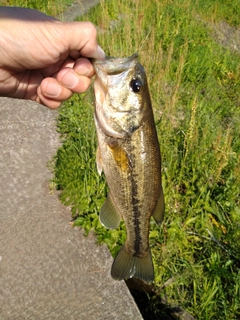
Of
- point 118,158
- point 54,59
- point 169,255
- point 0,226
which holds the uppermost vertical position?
point 54,59

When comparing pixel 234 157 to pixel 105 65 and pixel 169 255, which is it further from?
pixel 105 65

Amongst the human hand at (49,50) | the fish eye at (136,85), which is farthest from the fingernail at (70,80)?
the fish eye at (136,85)

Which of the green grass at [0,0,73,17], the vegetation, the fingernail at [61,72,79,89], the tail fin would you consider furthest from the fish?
the green grass at [0,0,73,17]

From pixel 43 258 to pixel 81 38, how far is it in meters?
1.98

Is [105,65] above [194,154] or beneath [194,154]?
above

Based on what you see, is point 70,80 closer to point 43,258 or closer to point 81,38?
point 81,38

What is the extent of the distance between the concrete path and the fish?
115cm

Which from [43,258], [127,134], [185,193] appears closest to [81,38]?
[127,134]

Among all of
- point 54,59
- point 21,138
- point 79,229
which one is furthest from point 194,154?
point 54,59

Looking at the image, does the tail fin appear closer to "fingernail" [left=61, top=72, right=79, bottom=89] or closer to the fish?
the fish

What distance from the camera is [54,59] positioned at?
7.53 ft

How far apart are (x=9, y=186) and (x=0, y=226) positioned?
521 mm

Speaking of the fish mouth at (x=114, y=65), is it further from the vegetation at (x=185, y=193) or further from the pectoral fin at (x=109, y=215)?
the vegetation at (x=185, y=193)

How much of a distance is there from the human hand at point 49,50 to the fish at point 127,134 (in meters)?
0.19
